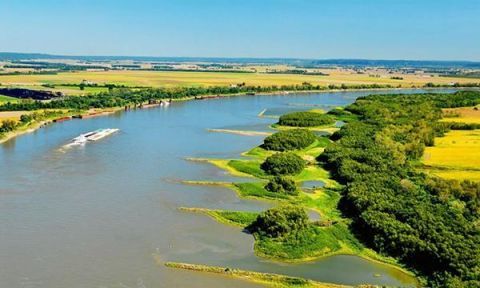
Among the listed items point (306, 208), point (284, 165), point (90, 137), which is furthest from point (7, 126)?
point (306, 208)

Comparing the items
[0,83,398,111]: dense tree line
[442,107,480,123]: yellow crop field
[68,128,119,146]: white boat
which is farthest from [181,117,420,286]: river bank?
[0,83,398,111]: dense tree line

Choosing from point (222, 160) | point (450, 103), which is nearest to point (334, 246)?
point (222, 160)

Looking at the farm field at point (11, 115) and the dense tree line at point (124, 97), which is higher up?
the dense tree line at point (124, 97)

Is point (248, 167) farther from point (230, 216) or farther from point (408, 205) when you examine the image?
point (408, 205)

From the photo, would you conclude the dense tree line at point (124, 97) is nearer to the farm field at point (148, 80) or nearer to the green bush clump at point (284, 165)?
the farm field at point (148, 80)

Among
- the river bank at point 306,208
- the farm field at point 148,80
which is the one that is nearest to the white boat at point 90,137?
the river bank at point 306,208
